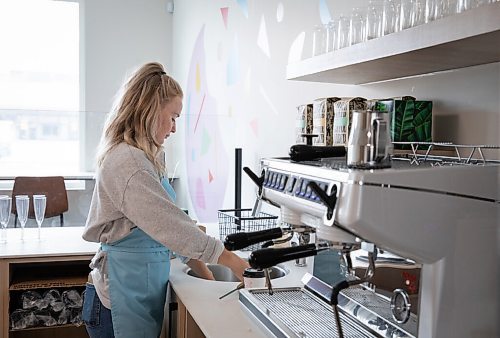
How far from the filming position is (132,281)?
192 centimetres

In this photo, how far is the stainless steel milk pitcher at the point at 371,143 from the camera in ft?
3.63

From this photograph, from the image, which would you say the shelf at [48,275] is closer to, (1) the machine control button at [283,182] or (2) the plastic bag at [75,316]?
(2) the plastic bag at [75,316]

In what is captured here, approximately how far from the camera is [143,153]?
1865mm

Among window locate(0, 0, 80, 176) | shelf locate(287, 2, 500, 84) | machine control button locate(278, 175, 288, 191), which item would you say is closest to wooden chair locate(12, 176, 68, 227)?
window locate(0, 0, 80, 176)

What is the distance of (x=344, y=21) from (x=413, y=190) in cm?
80

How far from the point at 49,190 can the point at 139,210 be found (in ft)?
9.10

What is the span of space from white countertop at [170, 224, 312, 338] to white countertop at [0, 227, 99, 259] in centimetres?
55

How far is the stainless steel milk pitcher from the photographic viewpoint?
1105mm

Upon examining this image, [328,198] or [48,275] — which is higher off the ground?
[328,198]

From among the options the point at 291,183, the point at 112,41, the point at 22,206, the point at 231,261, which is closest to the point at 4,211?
the point at 22,206

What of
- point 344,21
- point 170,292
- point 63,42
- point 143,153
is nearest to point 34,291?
point 170,292

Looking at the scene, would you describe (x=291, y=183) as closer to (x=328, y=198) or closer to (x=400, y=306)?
(x=328, y=198)

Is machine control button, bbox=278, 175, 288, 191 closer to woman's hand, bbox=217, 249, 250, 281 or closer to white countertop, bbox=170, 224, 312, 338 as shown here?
white countertop, bbox=170, 224, 312, 338

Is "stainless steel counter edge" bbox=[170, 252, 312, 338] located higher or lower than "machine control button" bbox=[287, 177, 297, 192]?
lower
